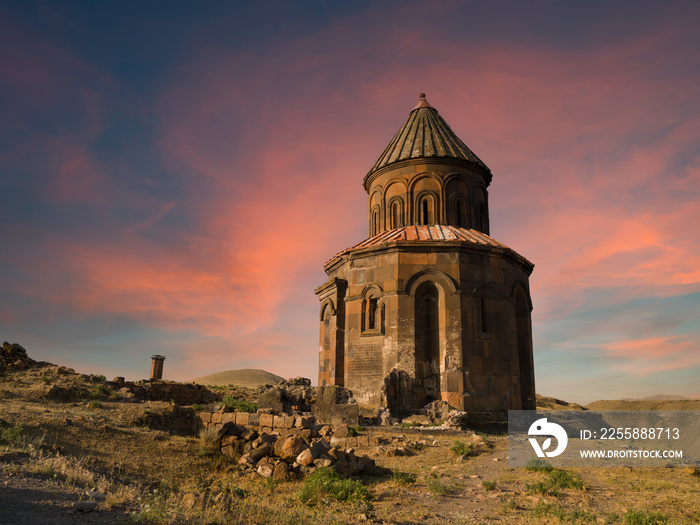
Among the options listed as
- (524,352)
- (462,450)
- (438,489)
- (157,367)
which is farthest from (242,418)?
(157,367)

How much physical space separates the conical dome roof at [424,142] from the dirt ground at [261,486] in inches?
408

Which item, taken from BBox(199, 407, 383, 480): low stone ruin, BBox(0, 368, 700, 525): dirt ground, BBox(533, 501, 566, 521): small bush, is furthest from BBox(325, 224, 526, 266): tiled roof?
BBox(533, 501, 566, 521): small bush

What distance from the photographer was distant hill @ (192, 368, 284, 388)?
50.2 m

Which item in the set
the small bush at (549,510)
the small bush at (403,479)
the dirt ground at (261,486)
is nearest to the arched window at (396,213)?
the dirt ground at (261,486)

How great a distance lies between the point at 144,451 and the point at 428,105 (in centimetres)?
1656

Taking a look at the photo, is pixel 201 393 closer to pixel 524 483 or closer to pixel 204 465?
pixel 204 465

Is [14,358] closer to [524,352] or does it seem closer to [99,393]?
[99,393]

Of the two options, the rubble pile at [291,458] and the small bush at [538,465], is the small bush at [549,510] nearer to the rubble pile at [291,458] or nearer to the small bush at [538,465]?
the small bush at [538,465]

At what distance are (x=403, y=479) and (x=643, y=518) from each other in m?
3.07

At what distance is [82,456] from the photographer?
7477mm

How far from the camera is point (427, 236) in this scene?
15.5m

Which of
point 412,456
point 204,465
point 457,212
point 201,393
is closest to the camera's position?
point 204,465

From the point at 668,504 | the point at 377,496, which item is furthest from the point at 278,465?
the point at 668,504

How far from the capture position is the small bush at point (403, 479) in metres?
6.98
